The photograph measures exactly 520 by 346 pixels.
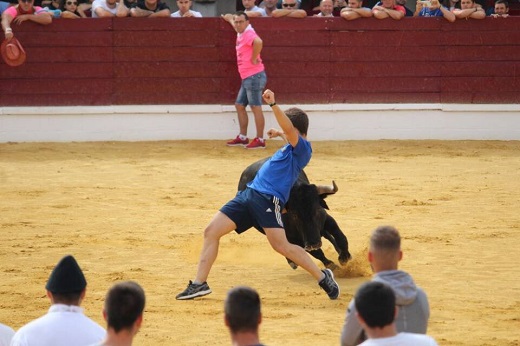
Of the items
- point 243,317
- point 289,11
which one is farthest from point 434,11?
point 243,317

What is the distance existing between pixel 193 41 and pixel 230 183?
4009 mm

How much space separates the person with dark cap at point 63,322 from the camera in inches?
159

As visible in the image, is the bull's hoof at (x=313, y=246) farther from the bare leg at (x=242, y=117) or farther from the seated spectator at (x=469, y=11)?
the seated spectator at (x=469, y=11)

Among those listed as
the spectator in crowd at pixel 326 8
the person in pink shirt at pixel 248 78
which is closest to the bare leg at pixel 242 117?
the person in pink shirt at pixel 248 78

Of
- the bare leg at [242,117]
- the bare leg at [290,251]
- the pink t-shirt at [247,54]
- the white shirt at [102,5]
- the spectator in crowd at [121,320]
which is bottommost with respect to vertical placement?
the bare leg at [242,117]

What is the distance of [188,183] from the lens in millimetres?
12297

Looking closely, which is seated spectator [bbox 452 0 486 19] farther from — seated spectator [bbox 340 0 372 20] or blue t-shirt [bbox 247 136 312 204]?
blue t-shirt [bbox 247 136 312 204]

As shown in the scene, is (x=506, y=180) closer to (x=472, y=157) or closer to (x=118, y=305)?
(x=472, y=157)

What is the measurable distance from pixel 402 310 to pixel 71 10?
1217 cm

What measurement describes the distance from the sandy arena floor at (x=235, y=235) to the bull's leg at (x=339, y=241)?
10 centimetres

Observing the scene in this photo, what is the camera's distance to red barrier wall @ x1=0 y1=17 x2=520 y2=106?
15523 mm

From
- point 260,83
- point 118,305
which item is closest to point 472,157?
point 260,83

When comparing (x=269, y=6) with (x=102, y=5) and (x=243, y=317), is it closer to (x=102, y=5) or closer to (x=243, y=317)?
(x=102, y=5)

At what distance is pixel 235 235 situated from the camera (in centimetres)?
984
